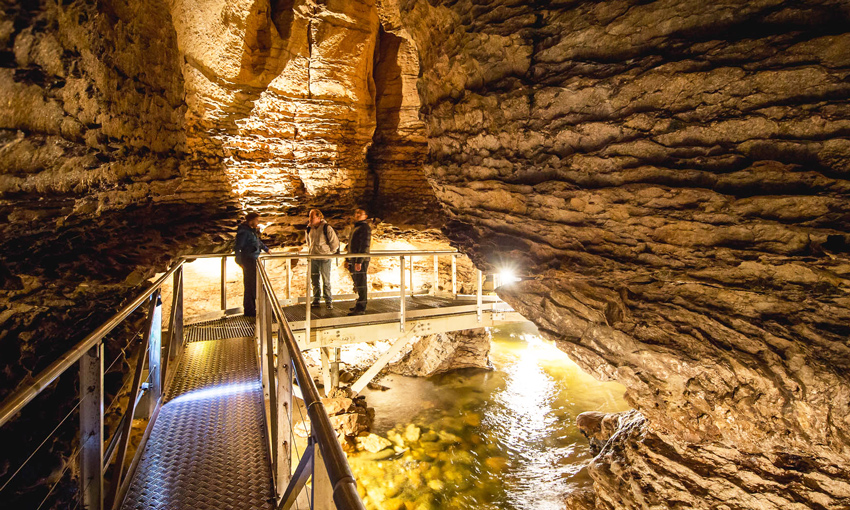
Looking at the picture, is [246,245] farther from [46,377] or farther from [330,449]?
[330,449]

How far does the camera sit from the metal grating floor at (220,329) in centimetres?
538

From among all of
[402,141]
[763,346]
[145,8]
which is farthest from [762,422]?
[402,141]

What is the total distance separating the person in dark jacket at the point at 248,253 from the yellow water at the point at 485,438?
391 cm

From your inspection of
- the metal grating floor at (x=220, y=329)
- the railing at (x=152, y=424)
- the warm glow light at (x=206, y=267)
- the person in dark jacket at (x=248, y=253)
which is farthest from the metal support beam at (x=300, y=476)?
the warm glow light at (x=206, y=267)

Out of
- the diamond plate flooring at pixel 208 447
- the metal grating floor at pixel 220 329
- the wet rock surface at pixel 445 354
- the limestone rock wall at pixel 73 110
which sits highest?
the limestone rock wall at pixel 73 110

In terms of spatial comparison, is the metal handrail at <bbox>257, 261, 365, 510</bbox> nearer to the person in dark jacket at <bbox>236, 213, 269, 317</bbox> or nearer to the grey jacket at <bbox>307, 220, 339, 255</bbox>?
the person in dark jacket at <bbox>236, 213, 269, 317</bbox>

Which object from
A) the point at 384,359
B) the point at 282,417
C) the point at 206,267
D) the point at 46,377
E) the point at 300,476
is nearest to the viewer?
the point at 46,377

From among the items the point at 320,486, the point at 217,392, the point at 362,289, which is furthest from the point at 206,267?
the point at 320,486

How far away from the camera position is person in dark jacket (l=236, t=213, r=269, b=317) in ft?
21.2

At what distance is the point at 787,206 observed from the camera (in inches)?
141

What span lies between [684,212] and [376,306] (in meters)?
6.11

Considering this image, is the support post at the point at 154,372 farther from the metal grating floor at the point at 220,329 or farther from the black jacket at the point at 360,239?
the black jacket at the point at 360,239

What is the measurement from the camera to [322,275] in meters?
7.70

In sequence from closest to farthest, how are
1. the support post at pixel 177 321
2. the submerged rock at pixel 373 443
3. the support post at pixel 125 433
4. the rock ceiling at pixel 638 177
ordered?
the support post at pixel 125 433, the rock ceiling at pixel 638 177, the support post at pixel 177 321, the submerged rock at pixel 373 443
